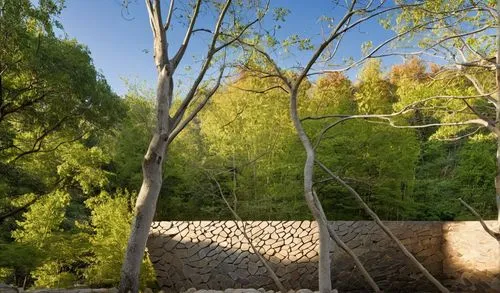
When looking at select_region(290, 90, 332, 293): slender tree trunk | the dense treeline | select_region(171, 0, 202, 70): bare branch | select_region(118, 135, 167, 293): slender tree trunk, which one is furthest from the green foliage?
select_region(290, 90, 332, 293): slender tree trunk

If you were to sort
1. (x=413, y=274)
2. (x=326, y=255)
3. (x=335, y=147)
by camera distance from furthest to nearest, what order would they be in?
(x=335, y=147) < (x=413, y=274) < (x=326, y=255)

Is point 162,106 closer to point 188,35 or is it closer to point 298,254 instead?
point 188,35

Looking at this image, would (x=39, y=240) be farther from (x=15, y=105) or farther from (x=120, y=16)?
(x=120, y=16)

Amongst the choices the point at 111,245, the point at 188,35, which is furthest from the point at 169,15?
the point at 111,245

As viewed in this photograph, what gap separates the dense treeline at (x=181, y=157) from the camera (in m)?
A: 6.06


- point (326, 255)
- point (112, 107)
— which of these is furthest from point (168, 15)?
point (326, 255)

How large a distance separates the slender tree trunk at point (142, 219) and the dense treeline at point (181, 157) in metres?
1.51

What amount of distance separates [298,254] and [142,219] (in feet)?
12.9

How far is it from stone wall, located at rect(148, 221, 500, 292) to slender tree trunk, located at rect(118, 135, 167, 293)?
3187mm

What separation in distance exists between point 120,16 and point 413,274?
21.7ft

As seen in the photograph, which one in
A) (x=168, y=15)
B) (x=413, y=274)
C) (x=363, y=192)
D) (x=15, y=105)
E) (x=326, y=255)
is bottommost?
(x=413, y=274)

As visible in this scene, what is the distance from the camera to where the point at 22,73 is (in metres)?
5.99

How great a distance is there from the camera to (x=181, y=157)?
12125 mm

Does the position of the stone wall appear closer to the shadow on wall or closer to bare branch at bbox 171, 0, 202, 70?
the shadow on wall
